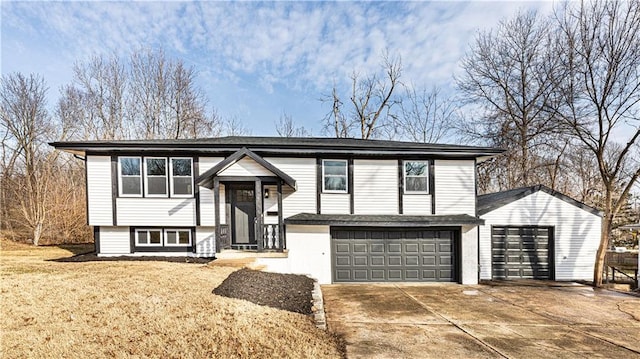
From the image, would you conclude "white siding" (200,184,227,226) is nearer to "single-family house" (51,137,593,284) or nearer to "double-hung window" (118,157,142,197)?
"single-family house" (51,137,593,284)

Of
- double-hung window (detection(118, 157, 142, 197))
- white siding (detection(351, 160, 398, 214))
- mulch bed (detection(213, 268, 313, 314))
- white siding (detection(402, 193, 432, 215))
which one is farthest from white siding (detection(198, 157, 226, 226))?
white siding (detection(402, 193, 432, 215))

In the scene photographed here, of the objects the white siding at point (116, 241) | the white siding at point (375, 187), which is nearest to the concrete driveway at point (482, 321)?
the white siding at point (375, 187)

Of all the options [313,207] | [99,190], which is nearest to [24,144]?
[99,190]

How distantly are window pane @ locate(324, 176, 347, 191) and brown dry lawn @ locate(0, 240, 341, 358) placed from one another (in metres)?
5.46

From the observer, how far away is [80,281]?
6.74 meters

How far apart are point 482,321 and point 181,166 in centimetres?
1061

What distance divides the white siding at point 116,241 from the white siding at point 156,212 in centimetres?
51

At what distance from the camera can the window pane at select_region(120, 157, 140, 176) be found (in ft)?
34.7

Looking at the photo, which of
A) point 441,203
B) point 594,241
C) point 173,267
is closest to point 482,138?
A: point 594,241

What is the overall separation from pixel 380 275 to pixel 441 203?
3713 millimetres

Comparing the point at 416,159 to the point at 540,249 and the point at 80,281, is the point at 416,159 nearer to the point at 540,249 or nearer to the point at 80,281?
the point at 540,249

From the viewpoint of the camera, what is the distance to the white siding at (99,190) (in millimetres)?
Answer: 10391

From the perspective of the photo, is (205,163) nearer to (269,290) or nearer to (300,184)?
(300,184)

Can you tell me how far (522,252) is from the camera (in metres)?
11.5
